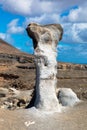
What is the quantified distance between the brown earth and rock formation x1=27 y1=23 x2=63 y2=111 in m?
0.50

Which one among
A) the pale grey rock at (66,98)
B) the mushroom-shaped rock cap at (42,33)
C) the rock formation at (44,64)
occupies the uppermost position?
the mushroom-shaped rock cap at (42,33)

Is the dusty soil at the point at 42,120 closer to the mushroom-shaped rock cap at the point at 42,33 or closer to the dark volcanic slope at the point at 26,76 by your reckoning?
the mushroom-shaped rock cap at the point at 42,33

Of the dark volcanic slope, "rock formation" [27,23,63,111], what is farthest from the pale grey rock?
the dark volcanic slope

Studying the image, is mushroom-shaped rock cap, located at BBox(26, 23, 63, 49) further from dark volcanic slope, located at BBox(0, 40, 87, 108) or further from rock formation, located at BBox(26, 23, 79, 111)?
dark volcanic slope, located at BBox(0, 40, 87, 108)

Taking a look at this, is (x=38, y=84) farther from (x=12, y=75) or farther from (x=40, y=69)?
(x=12, y=75)

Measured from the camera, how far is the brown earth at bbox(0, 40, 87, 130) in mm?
14547

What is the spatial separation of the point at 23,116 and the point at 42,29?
3096 millimetres

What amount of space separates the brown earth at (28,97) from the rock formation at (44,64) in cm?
50

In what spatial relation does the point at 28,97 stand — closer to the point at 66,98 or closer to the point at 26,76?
the point at 66,98

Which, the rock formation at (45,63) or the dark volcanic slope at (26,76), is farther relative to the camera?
the dark volcanic slope at (26,76)

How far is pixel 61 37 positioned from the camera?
16.4 meters

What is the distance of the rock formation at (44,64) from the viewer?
616 inches

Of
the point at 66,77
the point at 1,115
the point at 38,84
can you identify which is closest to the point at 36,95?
the point at 38,84

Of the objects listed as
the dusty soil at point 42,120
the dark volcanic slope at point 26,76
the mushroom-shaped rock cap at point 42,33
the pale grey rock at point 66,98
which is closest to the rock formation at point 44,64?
the mushroom-shaped rock cap at point 42,33
